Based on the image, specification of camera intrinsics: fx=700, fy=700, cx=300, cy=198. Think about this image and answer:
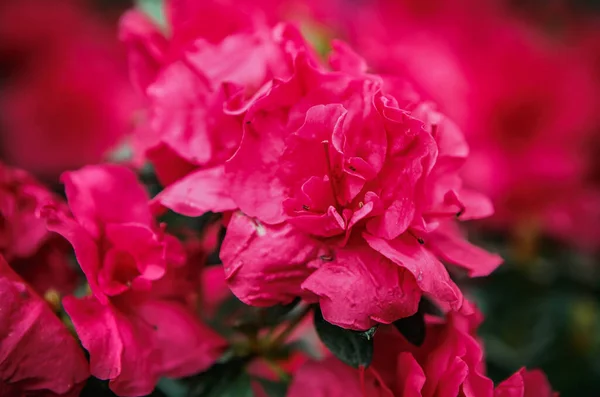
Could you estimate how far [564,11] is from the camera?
5.06ft

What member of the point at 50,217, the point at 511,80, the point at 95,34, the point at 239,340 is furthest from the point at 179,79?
the point at 95,34

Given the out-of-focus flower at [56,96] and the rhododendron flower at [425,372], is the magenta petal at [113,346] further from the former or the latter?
the out-of-focus flower at [56,96]

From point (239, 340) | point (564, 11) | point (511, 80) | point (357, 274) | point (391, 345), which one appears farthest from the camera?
point (564, 11)

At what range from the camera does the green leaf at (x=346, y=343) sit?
60cm

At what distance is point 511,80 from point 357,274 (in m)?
0.72

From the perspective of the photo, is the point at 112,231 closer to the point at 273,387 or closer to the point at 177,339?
the point at 177,339

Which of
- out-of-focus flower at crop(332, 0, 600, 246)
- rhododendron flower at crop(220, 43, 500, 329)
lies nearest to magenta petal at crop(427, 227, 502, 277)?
rhododendron flower at crop(220, 43, 500, 329)

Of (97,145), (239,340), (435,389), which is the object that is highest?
(435,389)

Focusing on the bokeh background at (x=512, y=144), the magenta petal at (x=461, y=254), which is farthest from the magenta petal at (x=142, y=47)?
the magenta petal at (x=461, y=254)

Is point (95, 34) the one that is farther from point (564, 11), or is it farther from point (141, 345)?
point (141, 345)

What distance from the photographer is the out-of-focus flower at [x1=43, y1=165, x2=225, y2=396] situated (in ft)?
1.89

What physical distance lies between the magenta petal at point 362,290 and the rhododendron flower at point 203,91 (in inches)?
4.2

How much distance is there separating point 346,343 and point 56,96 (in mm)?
1014

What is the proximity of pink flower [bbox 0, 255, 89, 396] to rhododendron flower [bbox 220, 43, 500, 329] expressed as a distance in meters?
0.15
